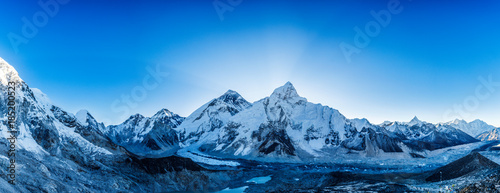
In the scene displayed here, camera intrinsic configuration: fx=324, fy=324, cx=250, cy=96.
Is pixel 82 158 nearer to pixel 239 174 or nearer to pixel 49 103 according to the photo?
pixel 49 103

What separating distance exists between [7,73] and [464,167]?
163 metres

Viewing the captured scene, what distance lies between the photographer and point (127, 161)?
12025 cm

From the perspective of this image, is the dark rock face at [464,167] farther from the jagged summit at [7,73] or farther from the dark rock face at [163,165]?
the jagged summit at [7,73]

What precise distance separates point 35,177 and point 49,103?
280 feet

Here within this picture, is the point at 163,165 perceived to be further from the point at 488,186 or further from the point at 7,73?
the point at 488,186

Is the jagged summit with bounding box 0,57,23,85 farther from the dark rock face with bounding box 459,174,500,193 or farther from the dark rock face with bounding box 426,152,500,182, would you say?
the dark rock face with bounding box 426,152,500,182

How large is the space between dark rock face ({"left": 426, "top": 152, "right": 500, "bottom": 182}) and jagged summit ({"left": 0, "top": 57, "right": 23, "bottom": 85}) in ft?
501

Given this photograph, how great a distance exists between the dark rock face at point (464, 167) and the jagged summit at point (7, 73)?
501ft

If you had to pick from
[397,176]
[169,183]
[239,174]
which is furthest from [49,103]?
[397,176]

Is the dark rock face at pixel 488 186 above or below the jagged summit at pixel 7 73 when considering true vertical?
below

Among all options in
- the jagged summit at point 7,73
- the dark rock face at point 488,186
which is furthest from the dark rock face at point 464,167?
the jagged summit at point 7,73

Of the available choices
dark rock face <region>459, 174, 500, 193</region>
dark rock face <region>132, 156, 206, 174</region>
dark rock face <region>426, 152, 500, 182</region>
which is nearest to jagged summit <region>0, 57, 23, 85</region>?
dark rock face <region>132, 156, 206, 174</region>

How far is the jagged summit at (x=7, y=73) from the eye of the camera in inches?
3878

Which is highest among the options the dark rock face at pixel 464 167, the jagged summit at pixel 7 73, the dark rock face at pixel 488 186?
the jagged summit at pixel 7 73
